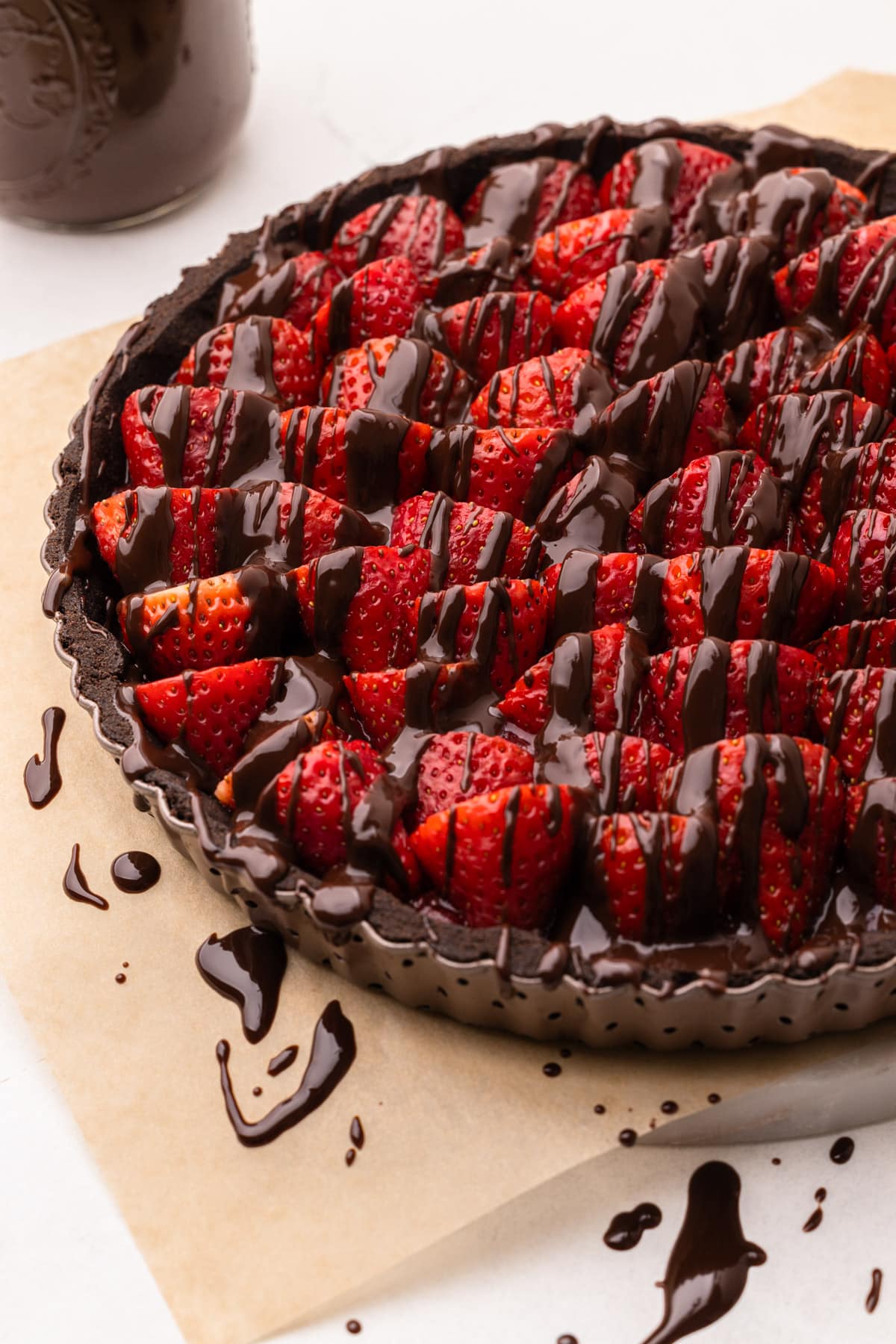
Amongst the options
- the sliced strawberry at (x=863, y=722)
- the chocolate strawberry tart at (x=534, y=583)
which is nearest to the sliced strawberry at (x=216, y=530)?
the chocolate strawberry tart at (x=534, y=583)

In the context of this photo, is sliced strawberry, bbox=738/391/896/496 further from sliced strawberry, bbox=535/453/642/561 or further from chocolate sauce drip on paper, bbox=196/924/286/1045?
chocolate sauce drip on paper, bbox=196/924/286/1045

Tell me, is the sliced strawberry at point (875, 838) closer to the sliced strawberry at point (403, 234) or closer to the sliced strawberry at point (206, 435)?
the sliced strawberry at point (206, 435)

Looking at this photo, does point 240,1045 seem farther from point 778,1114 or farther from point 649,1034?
point 778,1114

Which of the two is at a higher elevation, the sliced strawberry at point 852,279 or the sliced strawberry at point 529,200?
the sliced strawberry at point 529,200

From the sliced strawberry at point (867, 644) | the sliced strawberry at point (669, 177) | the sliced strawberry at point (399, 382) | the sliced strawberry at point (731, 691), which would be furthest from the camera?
the sliced strawberry at point (669, 177)

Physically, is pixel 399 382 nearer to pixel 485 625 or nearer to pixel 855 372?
A: pixel 485 625

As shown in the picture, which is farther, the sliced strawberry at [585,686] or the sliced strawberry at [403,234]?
the sliced strawberry at [403,234]

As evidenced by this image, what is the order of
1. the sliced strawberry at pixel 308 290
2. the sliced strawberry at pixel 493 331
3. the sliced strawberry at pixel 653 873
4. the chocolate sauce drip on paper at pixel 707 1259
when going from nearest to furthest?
the sliced strawberry at pixel 653 873 → the chocolate sauce drip on paper at pixel 707 1259 → the sliced strawberry at pixel 493 331 → the sliced strawberry at pixel 308 290

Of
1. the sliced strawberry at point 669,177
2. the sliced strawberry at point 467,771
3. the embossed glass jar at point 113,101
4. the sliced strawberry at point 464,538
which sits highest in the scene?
the embossed glass jar at point 113,101

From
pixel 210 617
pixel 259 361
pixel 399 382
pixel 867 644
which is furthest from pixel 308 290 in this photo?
pixel 867 644
